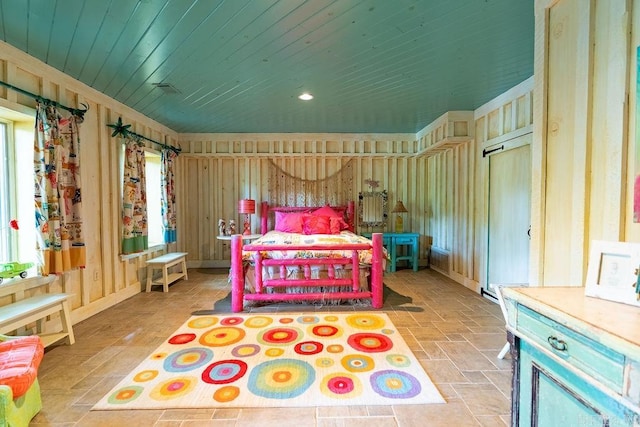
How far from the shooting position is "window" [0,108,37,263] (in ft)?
9.36

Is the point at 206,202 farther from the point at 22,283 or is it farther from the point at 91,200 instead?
the point at 22,283

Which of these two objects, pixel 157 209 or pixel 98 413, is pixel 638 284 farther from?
pixel 157 209

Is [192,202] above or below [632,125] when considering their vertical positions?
below

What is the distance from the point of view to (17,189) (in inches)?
116

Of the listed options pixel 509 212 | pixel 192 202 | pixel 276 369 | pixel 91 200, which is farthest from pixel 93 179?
pixel 509 212

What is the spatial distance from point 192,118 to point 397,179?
410 centimetres

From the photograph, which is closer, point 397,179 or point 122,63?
point 122,63

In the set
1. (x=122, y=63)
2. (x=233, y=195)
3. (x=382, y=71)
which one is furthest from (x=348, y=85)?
(x=233, y=195)

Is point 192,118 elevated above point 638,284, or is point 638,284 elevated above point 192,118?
point 192,118

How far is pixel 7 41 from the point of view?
254cm

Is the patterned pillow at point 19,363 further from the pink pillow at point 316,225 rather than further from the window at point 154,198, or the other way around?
the pink pillow at point 316,225

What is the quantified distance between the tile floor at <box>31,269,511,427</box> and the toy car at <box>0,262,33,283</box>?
75 cm

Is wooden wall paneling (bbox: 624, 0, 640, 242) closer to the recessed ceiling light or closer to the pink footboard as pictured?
the pink footboard

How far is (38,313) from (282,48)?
123 inches
